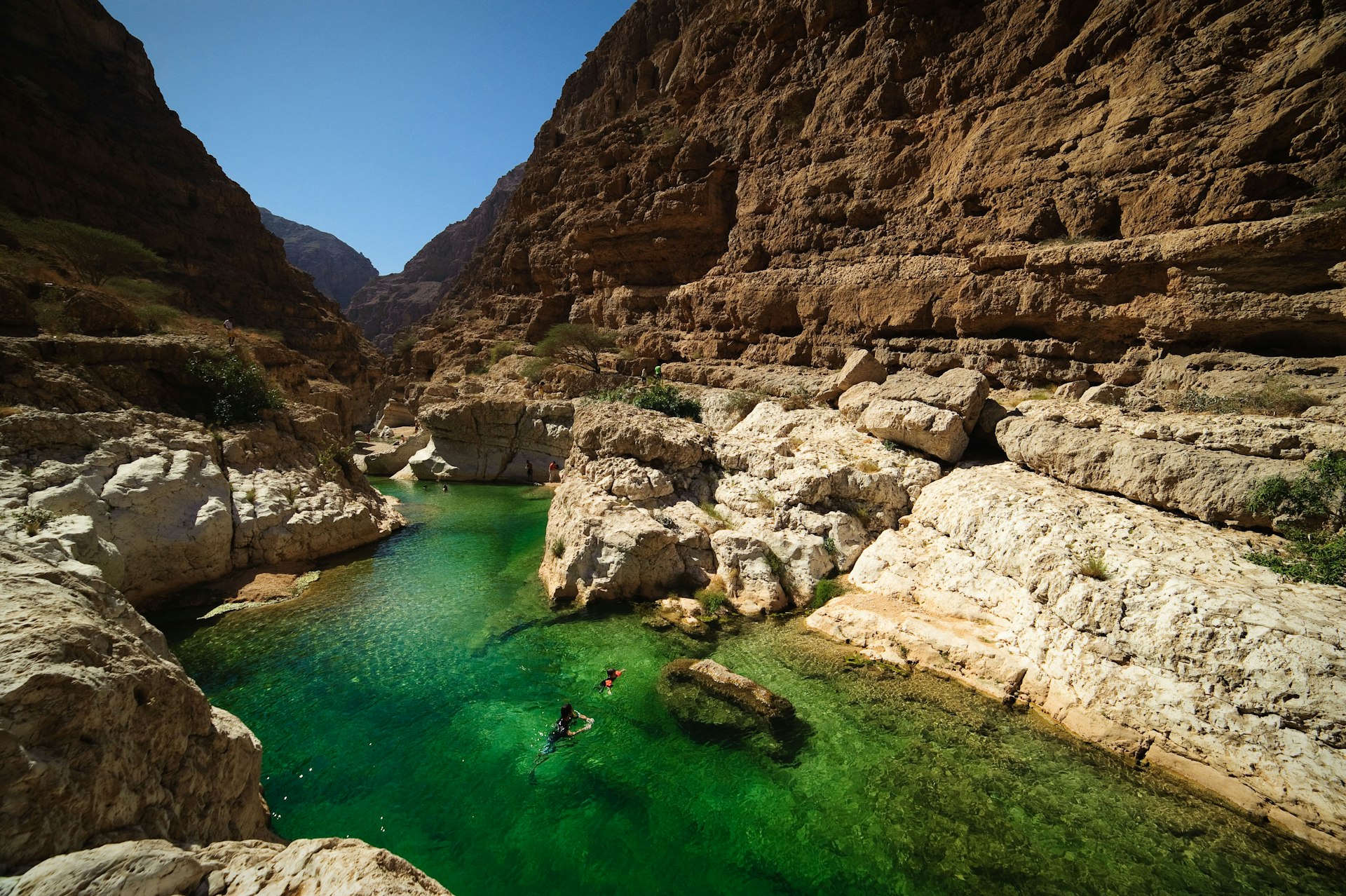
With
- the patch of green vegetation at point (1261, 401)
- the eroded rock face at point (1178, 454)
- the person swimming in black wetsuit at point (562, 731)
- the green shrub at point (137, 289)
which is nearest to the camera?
A: the person swimming in black wetsuit at point (562, 731)

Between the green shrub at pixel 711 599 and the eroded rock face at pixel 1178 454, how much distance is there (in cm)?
689

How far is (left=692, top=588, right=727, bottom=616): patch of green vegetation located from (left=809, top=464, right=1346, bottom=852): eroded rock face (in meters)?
1.86

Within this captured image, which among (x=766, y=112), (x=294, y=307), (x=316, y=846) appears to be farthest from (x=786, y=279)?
(x=294, y=307)

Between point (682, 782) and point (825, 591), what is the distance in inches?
201

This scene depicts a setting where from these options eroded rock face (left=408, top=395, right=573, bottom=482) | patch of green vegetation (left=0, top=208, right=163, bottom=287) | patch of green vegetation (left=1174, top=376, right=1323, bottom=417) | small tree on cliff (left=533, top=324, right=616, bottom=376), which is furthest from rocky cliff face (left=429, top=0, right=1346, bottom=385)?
patch of green vegetation (left=0, top=208, right=163, bottom=287)

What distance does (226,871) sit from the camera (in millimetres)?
3074

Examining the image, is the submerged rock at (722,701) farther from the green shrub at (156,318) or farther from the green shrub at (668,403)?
the green shrub at (156,318)

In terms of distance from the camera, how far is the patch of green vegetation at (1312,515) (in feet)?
20.8

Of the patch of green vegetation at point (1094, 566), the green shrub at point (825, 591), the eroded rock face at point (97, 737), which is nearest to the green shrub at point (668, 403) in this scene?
the green shrub at point (825, 591)

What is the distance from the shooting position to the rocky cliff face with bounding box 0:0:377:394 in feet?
103

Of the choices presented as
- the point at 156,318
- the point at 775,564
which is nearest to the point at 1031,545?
the point at 775,564

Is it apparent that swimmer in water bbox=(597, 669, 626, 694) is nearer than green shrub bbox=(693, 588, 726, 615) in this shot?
Yes

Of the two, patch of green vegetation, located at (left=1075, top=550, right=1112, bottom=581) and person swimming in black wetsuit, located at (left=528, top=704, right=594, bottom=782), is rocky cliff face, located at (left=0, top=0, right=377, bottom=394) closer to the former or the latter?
person swimming in black wetsuit, located at (left=528, top=704, right=594, bottom=782)

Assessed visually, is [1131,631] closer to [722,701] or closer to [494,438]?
[722,701]
